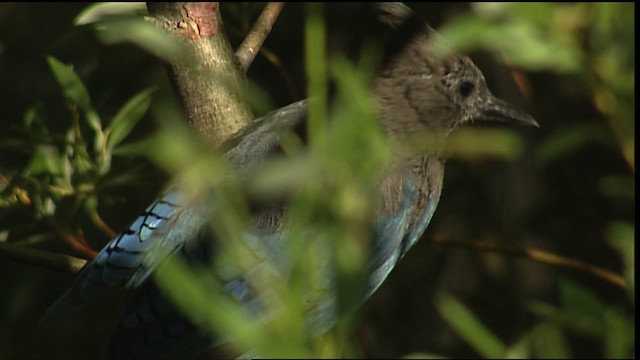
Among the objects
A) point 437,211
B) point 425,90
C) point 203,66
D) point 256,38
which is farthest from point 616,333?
point 437,211

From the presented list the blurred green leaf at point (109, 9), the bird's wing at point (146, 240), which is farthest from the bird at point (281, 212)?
the blurred green leaf at point (109, 9)

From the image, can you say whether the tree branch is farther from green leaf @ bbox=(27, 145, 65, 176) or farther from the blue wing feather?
green leaf @ bbox=(27, 145, 65, 176)

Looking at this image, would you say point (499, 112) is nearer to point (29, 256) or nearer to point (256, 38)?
point (256, 38)

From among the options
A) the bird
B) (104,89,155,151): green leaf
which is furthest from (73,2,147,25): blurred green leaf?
the bird

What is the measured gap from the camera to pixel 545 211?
144 inches

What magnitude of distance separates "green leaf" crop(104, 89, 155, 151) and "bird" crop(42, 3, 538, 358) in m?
0.21

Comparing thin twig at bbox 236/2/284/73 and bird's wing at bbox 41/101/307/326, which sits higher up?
thin twig at bbox 236/2/284/73

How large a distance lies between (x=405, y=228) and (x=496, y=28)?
1.18 meters

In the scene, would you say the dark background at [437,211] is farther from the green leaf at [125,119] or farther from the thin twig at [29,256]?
the thin twig at [29,256]

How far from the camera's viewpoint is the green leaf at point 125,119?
108 inches

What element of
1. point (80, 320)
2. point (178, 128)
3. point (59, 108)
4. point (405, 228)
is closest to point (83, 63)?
point (59, 108)

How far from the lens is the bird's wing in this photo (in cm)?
248

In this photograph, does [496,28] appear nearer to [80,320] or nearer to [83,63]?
[83,63]

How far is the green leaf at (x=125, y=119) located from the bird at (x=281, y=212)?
0.21 meters
